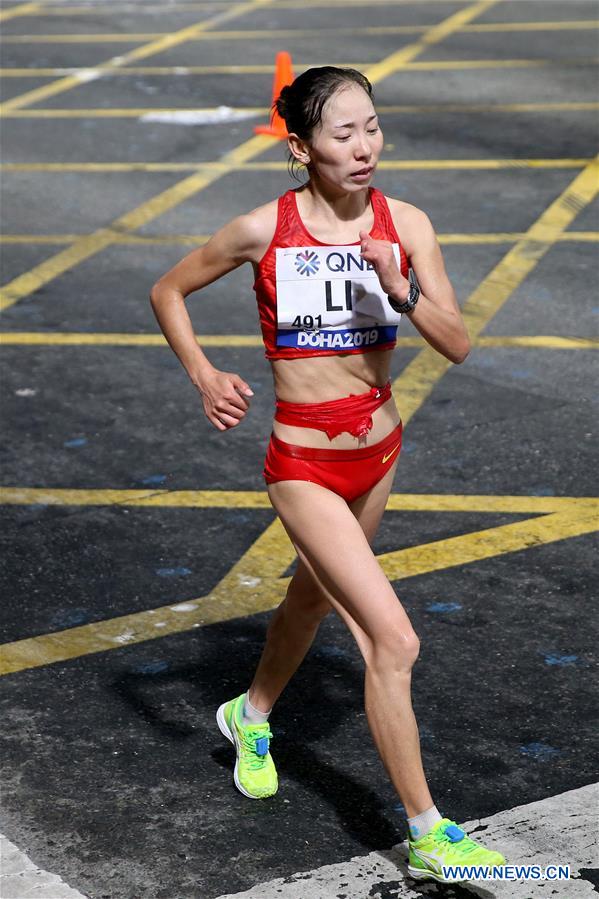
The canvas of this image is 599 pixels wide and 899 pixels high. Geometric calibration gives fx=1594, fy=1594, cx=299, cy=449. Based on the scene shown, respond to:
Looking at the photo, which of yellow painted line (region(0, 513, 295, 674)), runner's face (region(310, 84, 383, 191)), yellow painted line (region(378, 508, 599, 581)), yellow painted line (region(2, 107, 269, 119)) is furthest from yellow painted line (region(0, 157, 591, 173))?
runner's face (region(310, 84, 383, 191))

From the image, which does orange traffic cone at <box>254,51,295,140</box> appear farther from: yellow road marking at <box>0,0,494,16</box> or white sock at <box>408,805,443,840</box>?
white sock at <box>408,805,443,840</box>

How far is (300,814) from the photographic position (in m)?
4.86

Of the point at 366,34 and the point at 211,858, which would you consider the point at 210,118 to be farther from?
the point at 211,858

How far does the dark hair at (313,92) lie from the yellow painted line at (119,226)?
5.83m

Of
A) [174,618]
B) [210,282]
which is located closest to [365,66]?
[174,618]

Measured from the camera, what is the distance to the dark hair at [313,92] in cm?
451

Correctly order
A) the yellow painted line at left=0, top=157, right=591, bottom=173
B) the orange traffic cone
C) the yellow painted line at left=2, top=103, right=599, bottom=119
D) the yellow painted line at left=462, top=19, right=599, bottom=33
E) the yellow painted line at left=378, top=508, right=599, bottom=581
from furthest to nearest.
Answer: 1. the yellow painted line at left=462, top=19, right=599, bottom=33
2. the yellow painted line at left=2, top=103, right=599, bottom=119
3. the orange traffic cone
4. the yellow painted line at left=0, top=157, right=591, bottom=173
5. the yellow painted line at left=378, top=508, right=599, bottom=581

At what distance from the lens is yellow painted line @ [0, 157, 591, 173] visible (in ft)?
42.4

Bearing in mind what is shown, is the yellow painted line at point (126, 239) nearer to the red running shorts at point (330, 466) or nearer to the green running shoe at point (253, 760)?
the green running shoe at point (253, 760)

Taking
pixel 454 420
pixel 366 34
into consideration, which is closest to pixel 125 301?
pixel 454 420

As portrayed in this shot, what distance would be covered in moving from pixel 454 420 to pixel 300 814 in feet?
11.6

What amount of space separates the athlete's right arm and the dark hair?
10.4 inches

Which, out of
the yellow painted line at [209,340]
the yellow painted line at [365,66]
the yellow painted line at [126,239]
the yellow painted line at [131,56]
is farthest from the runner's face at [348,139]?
the yellow painted line at [365,66]

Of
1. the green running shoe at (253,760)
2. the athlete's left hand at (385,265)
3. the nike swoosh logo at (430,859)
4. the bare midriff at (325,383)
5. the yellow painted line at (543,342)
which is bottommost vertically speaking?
the yellow painted line at (543,342)
